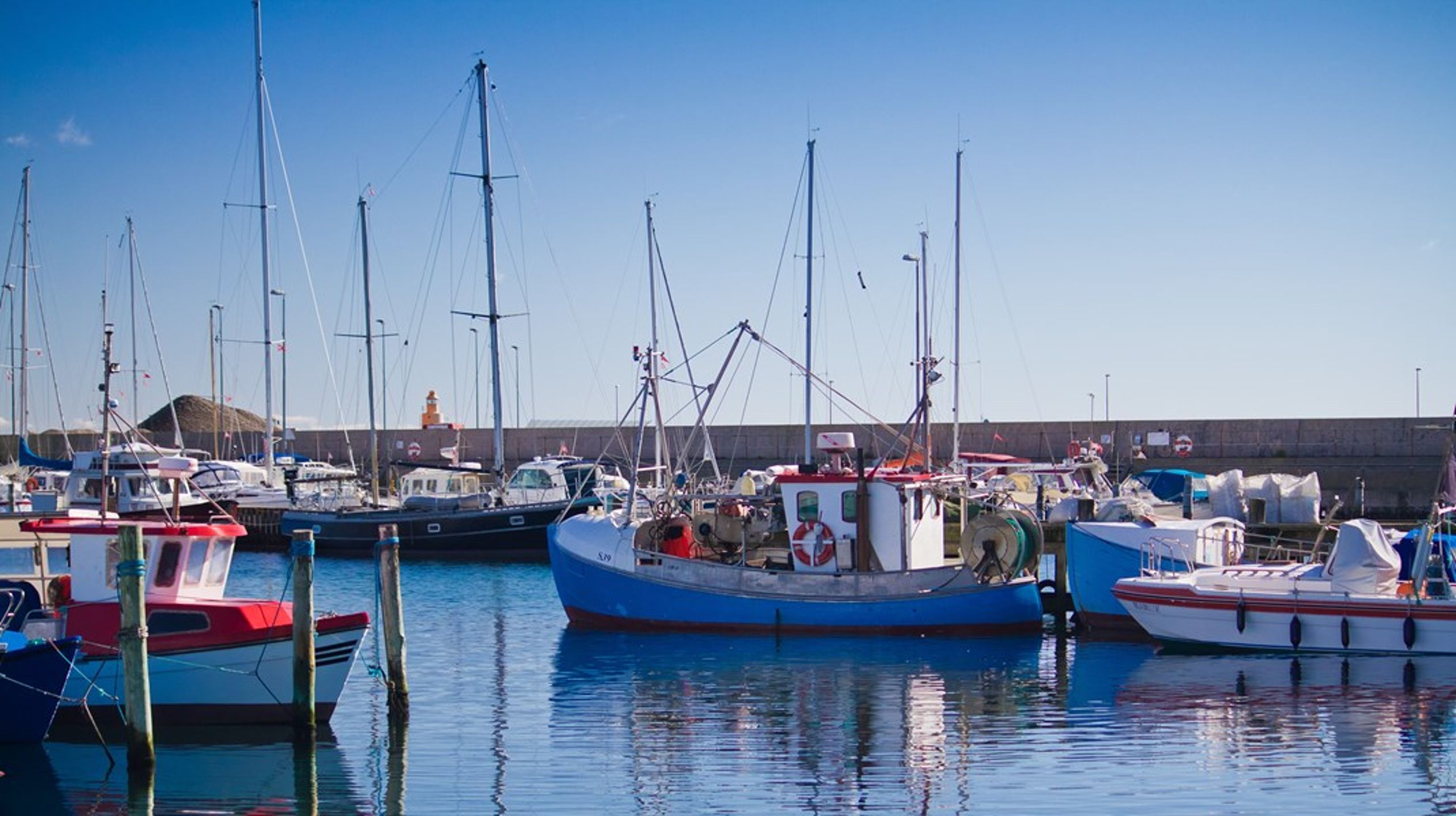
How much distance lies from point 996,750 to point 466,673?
894 centimetres

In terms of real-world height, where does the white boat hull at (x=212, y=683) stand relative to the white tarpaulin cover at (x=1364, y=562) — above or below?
below

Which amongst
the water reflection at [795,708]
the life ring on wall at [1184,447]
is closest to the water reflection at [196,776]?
the water reflection at [795,708]

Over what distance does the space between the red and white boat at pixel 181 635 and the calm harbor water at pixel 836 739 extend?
1.46 feet

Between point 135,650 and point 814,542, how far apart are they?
40.8ft

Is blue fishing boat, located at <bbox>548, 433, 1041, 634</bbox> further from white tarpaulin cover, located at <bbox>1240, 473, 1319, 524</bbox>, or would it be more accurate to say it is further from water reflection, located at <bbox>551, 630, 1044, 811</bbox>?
white tarpaulin cover, located at <bbox>1240, 473, 1319, 524</bbox>

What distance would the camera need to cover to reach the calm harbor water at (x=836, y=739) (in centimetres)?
1464

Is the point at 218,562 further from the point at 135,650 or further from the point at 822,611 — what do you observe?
the point at 822,611

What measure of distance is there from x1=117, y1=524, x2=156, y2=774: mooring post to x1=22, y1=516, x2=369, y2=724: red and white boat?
1.64 metres

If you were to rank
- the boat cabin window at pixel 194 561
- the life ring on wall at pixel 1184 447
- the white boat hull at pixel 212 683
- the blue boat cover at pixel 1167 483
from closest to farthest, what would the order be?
1. the white boat hull at pixel 212 683
2. the boat cabin window at pixel 194 561
3. the blue boat cover at pixel 1167 483
4. the life ring on wall at pixel 1184 447

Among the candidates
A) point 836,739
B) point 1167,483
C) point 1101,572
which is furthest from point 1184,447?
point 836,739

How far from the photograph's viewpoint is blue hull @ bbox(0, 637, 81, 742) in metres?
16.0

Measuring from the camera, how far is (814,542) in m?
24.9

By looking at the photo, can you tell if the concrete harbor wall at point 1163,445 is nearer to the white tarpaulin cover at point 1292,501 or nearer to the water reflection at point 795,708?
the white tarpaulin cover at point 1292,501

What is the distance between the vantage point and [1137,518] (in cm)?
2708
